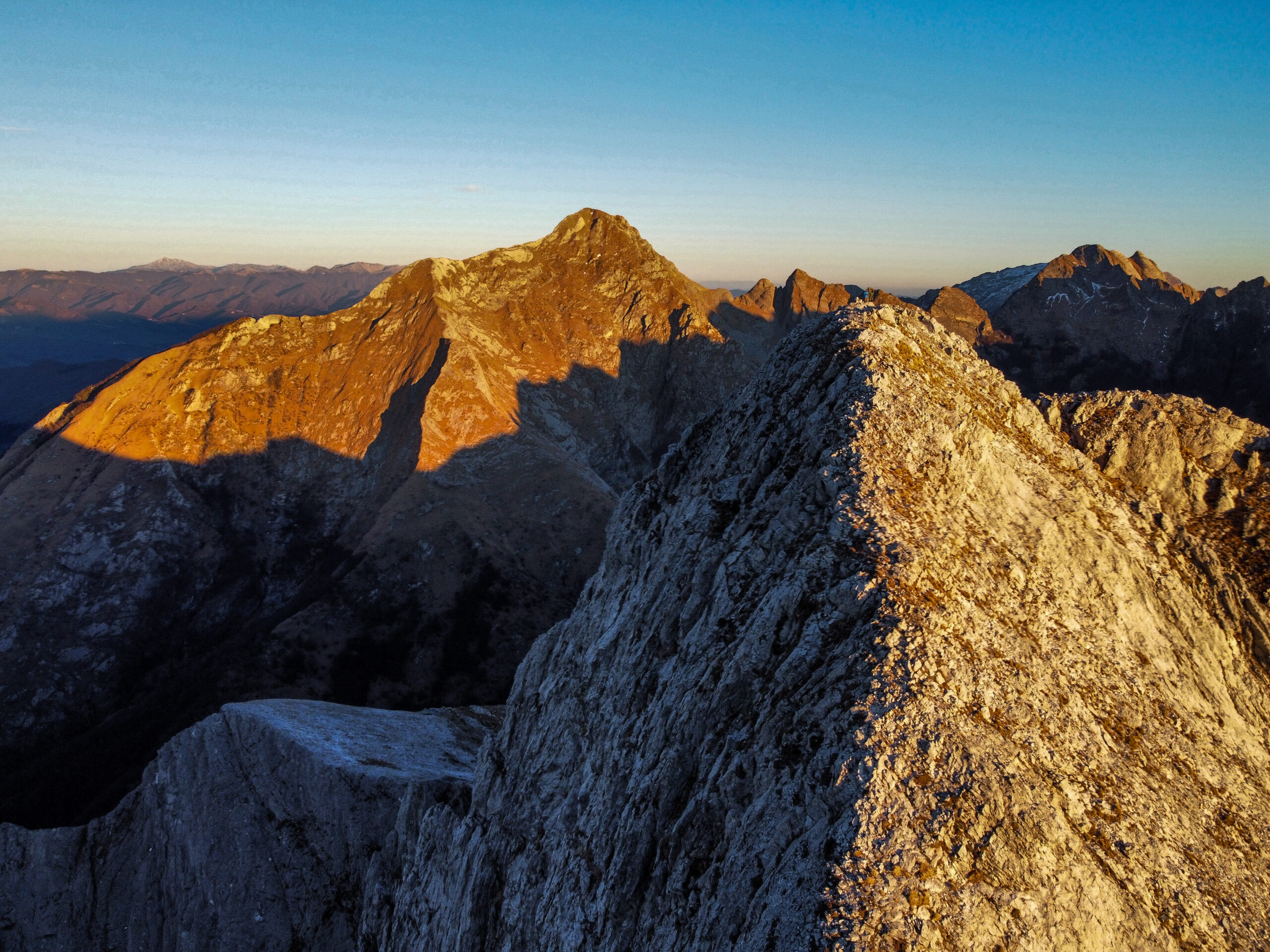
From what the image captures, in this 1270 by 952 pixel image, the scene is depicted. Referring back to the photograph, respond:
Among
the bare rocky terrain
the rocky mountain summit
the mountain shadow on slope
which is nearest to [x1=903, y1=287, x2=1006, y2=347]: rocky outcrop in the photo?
the mountain shadow on slope

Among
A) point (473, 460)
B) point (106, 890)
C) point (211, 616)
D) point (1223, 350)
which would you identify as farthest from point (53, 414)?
point (1223, 350)

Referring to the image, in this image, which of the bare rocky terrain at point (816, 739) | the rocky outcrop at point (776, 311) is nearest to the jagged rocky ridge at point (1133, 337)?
the rocky outcrop at point (776, 311)

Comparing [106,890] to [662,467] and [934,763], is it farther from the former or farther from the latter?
[934,763]

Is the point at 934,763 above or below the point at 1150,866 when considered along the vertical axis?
above

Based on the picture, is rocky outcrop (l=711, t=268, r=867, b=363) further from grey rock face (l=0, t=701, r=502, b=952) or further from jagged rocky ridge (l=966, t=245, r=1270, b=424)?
grey rock face (l=0, t=701, r=502, b=952)

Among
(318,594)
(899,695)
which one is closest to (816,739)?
(899,695)

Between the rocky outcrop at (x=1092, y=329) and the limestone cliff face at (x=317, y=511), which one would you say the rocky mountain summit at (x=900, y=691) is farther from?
the rocky outcrop at (x=1092, y=329)

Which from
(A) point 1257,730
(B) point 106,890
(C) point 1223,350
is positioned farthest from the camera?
(C) point 1223,350
